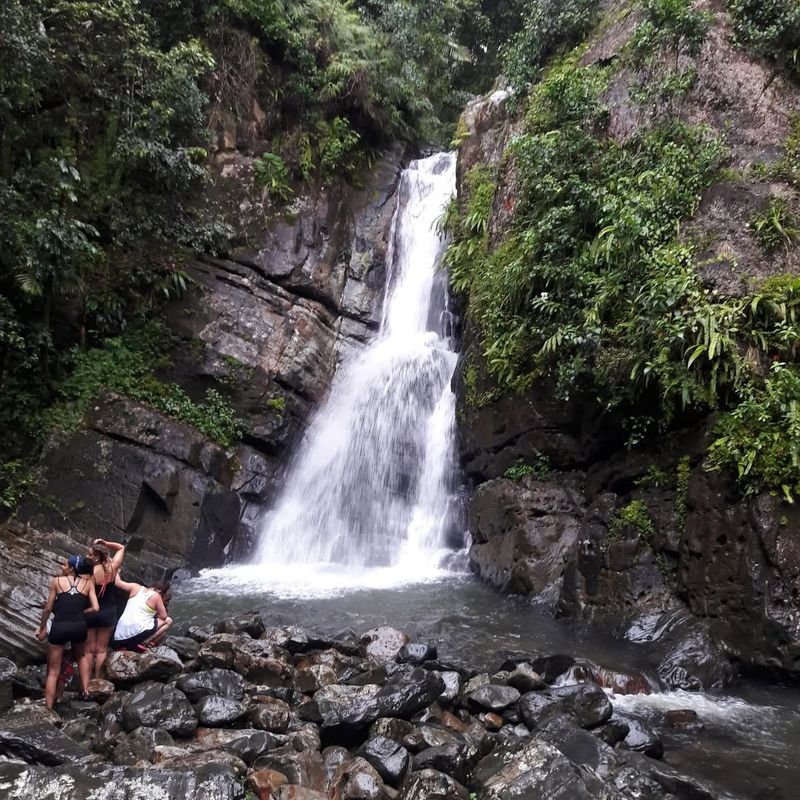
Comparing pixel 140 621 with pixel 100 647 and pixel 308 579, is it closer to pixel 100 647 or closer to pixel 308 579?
pixel 100 647

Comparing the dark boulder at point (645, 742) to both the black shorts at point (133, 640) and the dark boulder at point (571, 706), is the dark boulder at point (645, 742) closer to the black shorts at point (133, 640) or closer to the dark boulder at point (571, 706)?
the dark boulder at point (571, 706)

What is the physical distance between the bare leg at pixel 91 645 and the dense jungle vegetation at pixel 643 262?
22.0 feet

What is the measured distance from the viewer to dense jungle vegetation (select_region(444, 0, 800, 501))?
331 inches

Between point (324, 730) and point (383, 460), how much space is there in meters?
8.38

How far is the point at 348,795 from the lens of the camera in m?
4.54

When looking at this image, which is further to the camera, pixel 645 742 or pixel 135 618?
pixel 135 618

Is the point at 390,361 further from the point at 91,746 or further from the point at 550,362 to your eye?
the point at 91,746

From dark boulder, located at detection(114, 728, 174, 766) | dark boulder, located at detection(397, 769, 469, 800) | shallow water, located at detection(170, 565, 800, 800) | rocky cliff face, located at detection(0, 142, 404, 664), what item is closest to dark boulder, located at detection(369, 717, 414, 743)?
dark boulder, located at detection(397, 769, 469, 800)

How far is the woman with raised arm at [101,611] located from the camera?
6.31 m

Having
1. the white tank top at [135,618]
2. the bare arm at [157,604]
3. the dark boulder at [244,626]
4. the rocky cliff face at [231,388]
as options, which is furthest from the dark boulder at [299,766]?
the rocky cliff face at [231,388]

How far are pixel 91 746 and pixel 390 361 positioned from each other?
10.9m

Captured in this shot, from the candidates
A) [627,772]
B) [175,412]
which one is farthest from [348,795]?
[175,412]

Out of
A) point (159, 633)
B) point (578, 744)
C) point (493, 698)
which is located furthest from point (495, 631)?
point (159, 633)

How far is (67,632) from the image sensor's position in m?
6.02
